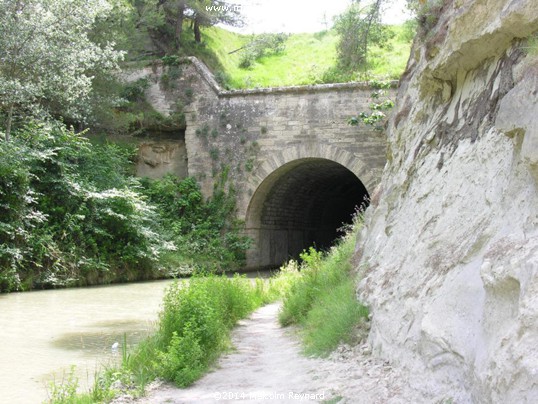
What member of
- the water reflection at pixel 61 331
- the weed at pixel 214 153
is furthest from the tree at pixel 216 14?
the water reflection at pixel 61 331

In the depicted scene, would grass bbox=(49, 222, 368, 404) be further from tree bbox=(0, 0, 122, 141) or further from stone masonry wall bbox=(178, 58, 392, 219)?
stone masonry wall bbox=(178, 58, 392, 219)

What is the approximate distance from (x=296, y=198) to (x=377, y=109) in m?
5.61

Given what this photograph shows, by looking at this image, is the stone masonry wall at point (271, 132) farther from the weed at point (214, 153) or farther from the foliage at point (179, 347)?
the foliage at point (179, 347)

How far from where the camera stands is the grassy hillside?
20.3 m

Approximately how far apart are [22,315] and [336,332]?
571 centimetres

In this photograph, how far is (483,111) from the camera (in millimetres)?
4727

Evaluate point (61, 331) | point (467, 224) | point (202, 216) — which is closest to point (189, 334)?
point (467, 224)

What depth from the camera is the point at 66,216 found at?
13.4 meters

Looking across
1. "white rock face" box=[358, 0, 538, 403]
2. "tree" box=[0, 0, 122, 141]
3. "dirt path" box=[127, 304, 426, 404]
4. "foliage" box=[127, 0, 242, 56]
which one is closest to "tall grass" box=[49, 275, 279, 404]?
"dirt path" box=[127, 304, 426, 404]

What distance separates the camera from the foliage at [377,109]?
15242mm

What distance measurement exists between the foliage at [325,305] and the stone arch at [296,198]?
307 inches

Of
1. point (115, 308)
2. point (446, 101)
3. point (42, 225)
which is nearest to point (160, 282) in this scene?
point (42, 225)

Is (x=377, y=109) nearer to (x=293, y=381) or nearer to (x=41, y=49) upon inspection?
(x=41, y=49)

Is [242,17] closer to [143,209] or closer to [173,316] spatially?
[143,209]
